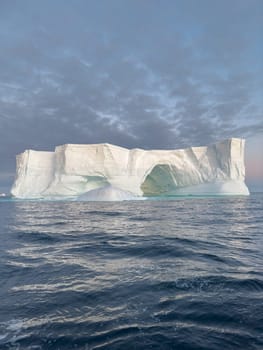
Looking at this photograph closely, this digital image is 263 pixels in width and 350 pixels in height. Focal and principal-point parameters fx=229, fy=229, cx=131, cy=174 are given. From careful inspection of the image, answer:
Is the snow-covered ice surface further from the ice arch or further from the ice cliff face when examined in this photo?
the ice arch

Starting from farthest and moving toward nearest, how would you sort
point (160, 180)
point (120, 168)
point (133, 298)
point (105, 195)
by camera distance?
point (160, 180) → point (120, 168) → point (105, 195) → point (133, 298)

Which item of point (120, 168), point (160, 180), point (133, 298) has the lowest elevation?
point (133, 298)

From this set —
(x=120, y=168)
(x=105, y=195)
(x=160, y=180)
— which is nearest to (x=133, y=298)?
(x=105, y=195)

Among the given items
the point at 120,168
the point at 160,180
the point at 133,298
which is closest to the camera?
the point at 133,298

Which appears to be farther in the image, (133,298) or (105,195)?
(105,195)

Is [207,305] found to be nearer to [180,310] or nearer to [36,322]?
[180,310]

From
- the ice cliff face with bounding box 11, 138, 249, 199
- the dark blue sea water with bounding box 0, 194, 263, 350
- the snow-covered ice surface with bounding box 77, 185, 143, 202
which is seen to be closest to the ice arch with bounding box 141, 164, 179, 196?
the ice cliff face with bounding box 11, 138, 249, 199

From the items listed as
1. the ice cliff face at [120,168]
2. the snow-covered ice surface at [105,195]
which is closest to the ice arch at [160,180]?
the ice cliff face at [120,168]

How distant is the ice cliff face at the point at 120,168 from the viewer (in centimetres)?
3456

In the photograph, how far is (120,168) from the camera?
3516cm

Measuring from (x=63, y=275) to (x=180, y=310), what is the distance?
2.16 m

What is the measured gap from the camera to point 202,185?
3909 cm

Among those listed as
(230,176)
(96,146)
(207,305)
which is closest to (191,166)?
(230,176)

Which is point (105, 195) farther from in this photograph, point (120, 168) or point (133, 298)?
point (133, 298)
